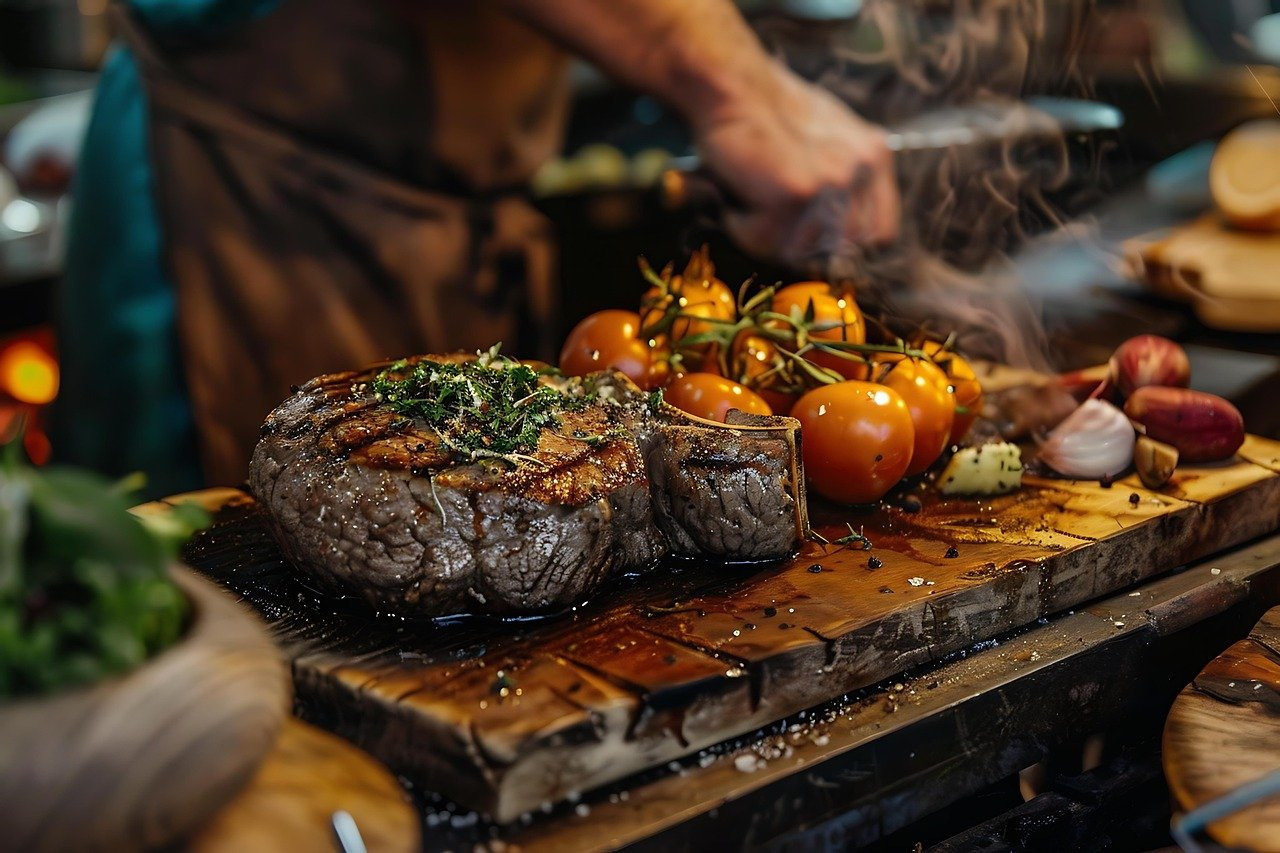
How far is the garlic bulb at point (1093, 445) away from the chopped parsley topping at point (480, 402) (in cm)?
124

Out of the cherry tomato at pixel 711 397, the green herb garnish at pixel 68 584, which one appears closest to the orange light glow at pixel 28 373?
the cherry tomato at pixel 711 397

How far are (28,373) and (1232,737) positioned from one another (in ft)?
17.9

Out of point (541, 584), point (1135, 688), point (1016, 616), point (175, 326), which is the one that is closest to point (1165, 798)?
point (1135, 688)

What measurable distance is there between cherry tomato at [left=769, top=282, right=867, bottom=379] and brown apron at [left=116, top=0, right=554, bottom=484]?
1455 mm

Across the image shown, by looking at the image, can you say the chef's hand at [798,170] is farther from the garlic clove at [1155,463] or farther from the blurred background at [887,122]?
the garlic clove at [1155,463]

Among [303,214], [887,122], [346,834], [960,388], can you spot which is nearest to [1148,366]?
Answer: [960,388]

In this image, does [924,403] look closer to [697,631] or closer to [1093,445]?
[1093,445]

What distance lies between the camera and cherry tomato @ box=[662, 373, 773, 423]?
9.18 feet

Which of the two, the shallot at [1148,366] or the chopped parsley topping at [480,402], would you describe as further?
the shallot at [1148,366]

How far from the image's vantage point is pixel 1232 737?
2.00m

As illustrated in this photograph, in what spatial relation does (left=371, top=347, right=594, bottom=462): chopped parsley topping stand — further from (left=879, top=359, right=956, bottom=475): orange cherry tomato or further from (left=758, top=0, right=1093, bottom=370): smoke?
(left=758, top=0, right=1093, bottom=370): smoke

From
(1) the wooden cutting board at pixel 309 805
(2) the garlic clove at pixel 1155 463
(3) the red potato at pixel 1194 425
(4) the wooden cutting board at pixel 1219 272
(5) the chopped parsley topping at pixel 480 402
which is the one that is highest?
(4) the wooden cutting board at pixel 1219 272

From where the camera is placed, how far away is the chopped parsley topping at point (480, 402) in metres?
2.32

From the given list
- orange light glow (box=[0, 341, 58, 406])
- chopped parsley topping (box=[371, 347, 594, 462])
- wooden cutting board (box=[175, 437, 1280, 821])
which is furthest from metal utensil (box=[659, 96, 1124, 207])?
orange light glow (box=[0, 341, 58, 406])
